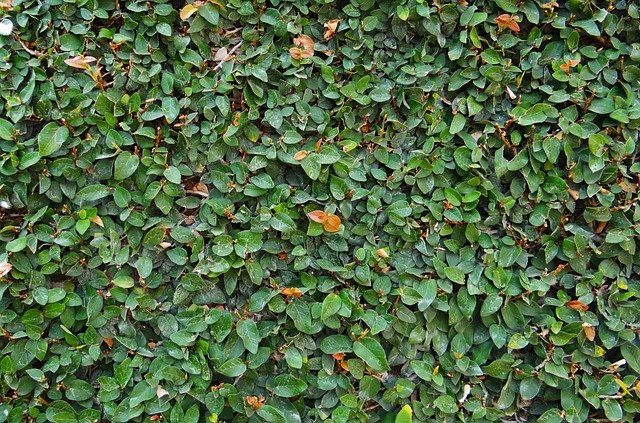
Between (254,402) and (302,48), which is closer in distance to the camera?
(254,402)

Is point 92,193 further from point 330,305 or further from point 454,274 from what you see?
point 454,274

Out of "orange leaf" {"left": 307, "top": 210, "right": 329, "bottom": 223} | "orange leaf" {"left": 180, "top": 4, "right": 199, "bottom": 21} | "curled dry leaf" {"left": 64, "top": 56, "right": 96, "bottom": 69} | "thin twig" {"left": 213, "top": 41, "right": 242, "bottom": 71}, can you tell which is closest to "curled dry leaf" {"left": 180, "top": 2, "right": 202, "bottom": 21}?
"orange leaf" {"left": 180, "top": 4, "right": 199, "bottom": 21}

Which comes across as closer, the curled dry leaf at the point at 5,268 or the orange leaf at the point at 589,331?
the curled dry leaf at the point at 5,268

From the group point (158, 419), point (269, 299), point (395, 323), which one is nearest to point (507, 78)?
point (395, 323)

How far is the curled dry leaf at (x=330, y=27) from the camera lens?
66.7 inches

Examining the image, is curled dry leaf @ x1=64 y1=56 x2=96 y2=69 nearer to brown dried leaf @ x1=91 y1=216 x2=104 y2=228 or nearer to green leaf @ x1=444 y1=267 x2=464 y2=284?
brown dried leaf @ x1=91 y1=216 x2=104 y2=228

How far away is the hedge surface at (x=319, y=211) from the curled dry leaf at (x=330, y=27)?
3 cm

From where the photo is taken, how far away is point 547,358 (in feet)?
5.48

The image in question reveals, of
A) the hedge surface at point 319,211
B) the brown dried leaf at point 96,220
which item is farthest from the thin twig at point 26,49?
the brown dried leaf at point 96,220

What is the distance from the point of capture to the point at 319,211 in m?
1.64

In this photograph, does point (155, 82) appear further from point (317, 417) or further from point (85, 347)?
point (317, 417)

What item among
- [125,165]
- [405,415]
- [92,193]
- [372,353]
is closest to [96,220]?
[92,193]

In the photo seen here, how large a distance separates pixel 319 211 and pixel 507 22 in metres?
0.83

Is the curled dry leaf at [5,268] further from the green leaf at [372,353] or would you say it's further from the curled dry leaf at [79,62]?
the green leaf at [372,353]
